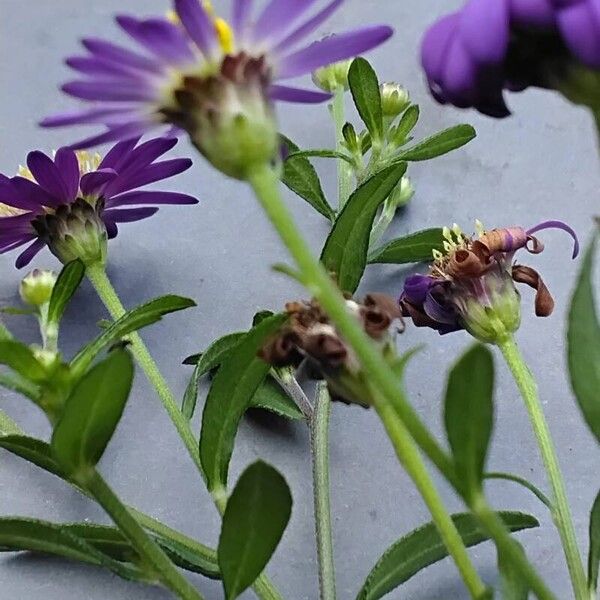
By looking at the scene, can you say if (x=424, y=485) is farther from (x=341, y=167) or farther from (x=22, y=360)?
(x=341, y=167)

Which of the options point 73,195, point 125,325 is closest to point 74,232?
point 73,195

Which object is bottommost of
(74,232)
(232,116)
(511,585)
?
(511,585)

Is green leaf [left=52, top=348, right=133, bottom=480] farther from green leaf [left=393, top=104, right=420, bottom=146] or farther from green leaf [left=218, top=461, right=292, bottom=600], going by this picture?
green leaf [left=393, top=104, right=420, bottom=146]

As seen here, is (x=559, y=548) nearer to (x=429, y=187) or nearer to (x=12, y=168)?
(x=429, y=187)

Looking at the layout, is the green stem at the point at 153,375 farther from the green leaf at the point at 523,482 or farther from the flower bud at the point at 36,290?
the green leaf at the point at 523,482

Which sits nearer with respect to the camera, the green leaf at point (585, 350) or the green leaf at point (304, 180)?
the green leaf at point (585, 350)

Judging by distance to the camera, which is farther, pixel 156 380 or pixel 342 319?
pixel 156 380

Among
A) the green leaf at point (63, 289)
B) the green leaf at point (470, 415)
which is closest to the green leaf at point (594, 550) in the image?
the green leaf at point (470, 415)
